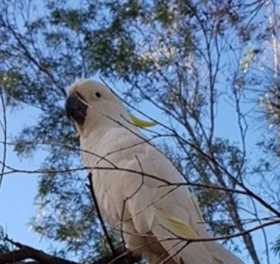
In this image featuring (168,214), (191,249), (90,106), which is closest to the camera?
(191,249)

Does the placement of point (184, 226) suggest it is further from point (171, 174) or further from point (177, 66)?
point (177, 66)

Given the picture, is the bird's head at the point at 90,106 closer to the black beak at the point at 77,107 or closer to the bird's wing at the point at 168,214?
the black beak at the point at 77,107

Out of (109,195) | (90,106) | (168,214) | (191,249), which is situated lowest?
(191,249)

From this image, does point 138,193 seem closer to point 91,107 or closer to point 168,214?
point 168,214

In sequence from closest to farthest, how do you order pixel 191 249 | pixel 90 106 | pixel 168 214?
pixel 191 249 → pixel 168 214 → pixel 90 106

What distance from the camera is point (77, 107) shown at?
90.7 inches

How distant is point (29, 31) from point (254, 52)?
6.75 feet

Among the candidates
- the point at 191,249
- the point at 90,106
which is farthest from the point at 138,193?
the point at 90,106

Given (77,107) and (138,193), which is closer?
(138,193)

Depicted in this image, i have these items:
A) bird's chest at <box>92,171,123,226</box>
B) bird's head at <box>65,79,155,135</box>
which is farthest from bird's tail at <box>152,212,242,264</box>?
bird's head at <box>65,79,155,135</box>

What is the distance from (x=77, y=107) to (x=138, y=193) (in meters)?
0.56

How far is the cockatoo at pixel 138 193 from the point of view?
65.7 inches

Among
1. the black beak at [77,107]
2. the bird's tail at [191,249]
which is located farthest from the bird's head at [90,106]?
the bird's tail at [191,249]

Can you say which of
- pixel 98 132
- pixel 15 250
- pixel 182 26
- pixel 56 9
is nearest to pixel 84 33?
pixel 56 9
